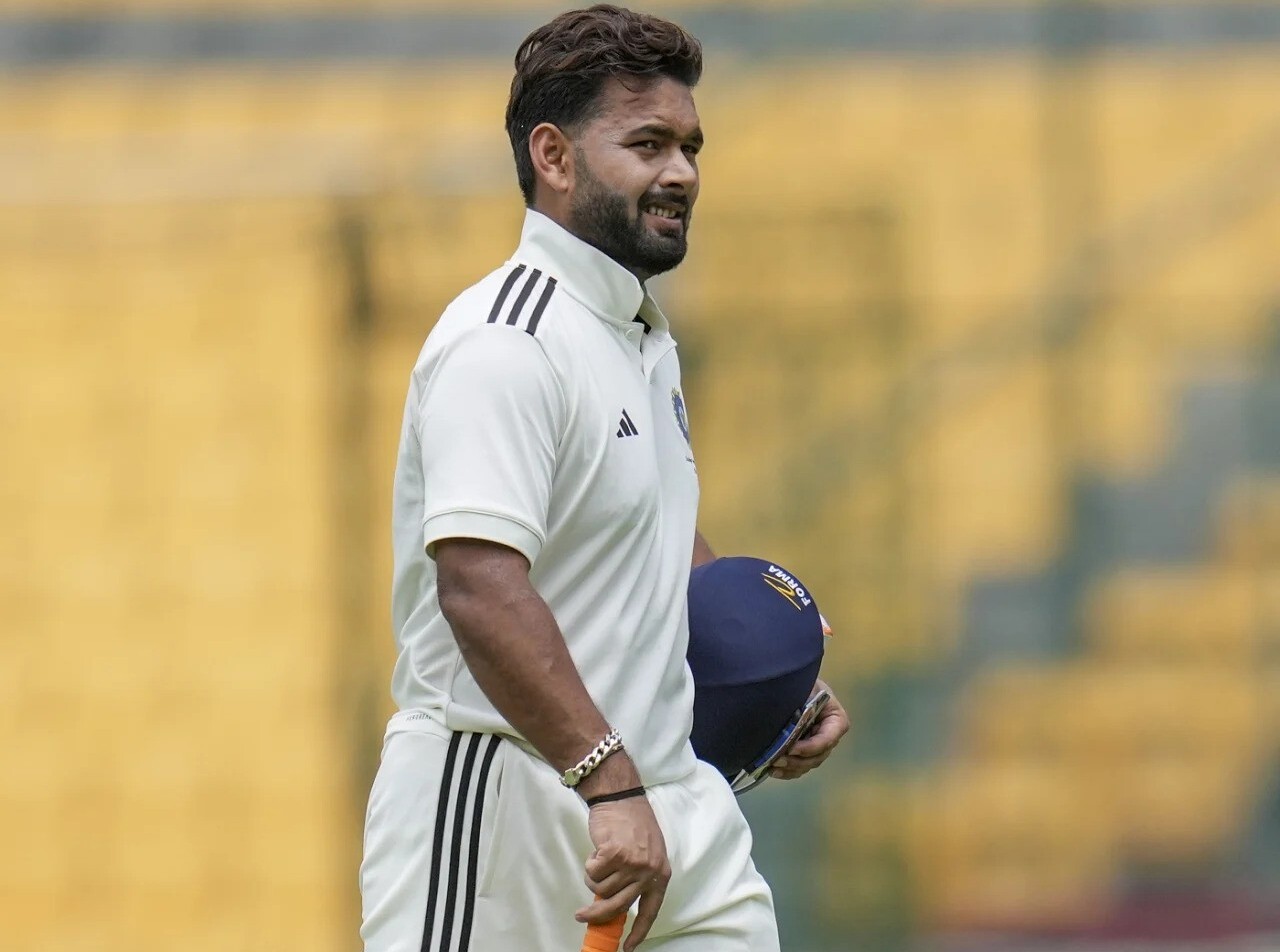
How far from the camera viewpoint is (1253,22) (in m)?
8.50

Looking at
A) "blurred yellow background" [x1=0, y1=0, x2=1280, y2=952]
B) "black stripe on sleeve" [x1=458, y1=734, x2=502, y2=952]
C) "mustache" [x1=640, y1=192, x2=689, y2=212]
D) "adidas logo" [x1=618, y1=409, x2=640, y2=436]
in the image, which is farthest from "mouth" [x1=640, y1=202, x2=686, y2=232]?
"blurred yellow background" [x1=0, y1=0, x2=1280, y2=952]

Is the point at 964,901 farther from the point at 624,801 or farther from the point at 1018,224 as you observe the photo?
the point at 624,801

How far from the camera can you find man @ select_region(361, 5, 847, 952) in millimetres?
2236

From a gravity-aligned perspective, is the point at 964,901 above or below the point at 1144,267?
below

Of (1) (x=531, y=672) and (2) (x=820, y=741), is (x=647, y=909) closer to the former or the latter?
(1) (x=531, y=672)

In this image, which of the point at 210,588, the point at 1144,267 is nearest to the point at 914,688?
the point at 210,588

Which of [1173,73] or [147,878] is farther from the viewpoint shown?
[1173,73]

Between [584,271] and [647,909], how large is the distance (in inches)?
29.6

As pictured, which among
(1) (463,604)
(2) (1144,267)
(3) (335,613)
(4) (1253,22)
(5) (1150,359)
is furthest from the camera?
(4) (1253,22)

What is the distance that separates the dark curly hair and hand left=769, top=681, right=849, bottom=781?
838 mm

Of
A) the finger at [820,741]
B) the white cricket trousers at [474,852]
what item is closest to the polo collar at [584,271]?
the white cricket trousers at [474,852]

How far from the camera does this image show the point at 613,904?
7.27 feet

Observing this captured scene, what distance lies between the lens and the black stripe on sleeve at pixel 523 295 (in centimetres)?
239

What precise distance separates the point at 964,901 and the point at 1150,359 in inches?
61.9
